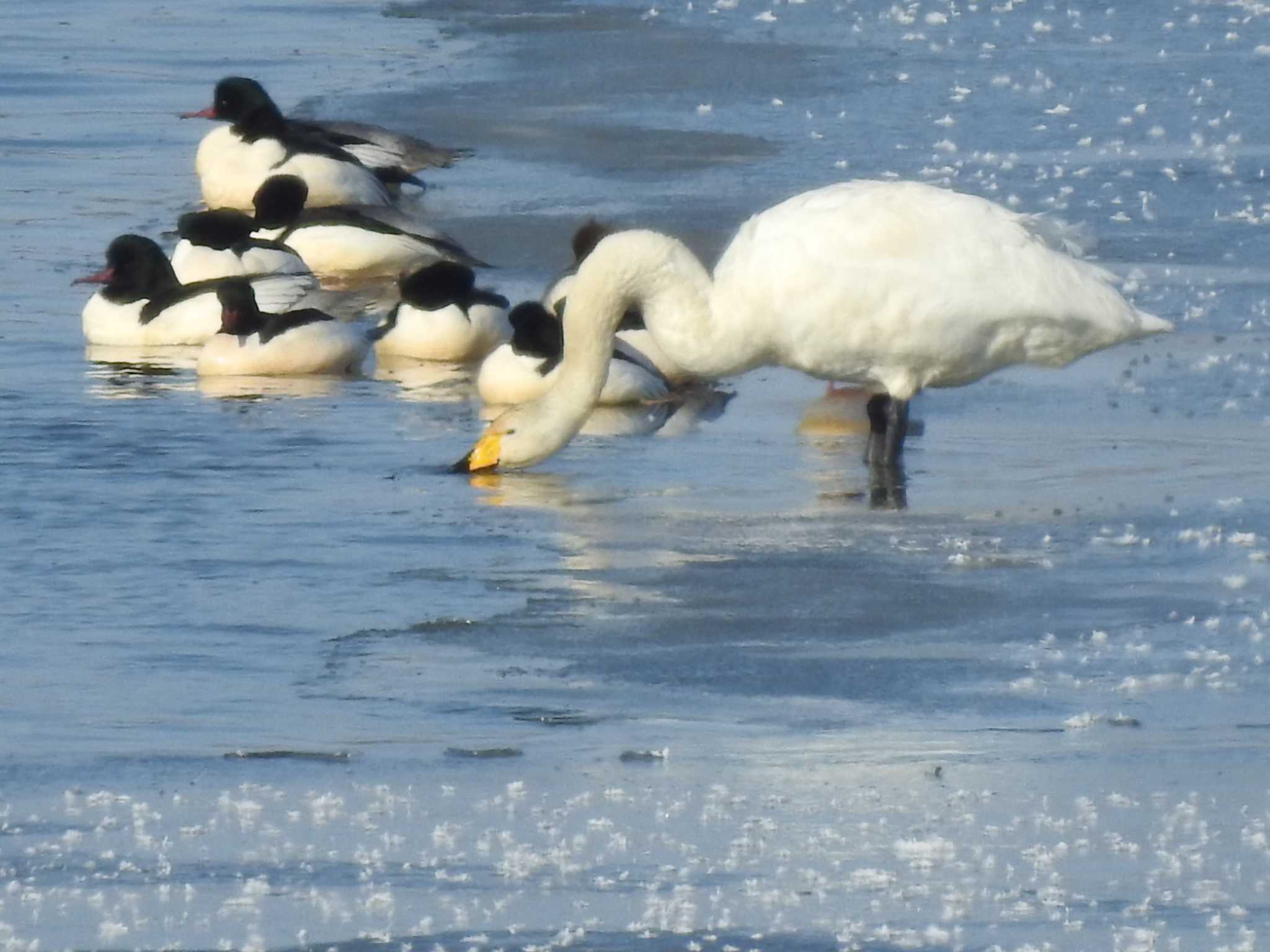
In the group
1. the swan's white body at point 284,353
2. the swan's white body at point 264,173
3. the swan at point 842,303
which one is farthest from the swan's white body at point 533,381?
the swan's white body at point 264,173

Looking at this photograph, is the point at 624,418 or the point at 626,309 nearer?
the point at 626,309

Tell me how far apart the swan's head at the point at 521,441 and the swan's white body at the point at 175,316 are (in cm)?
318

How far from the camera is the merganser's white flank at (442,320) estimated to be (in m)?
12.0

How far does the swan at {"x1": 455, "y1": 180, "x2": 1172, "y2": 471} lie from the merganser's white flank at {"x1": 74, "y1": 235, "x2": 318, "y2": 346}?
3.21 metres

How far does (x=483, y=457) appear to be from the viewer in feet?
30.0

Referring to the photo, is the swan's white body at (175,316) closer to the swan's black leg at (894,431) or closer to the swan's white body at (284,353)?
the swan's white body at (284,353)

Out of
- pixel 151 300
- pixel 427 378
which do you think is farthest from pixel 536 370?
pixel 151 300

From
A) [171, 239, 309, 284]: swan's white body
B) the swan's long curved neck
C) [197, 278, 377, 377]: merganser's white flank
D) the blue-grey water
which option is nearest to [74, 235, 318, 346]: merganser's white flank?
the blue-grey water

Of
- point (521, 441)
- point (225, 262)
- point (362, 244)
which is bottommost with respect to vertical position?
point (521, 441)

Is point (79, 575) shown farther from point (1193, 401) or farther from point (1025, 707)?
point (1193, 401)

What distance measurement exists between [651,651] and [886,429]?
8.69ft

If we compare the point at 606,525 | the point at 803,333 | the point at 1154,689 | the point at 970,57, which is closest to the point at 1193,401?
the point at 803,333

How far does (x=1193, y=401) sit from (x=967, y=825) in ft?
16.1

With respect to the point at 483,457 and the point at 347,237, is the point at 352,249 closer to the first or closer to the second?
the point at 347,237
